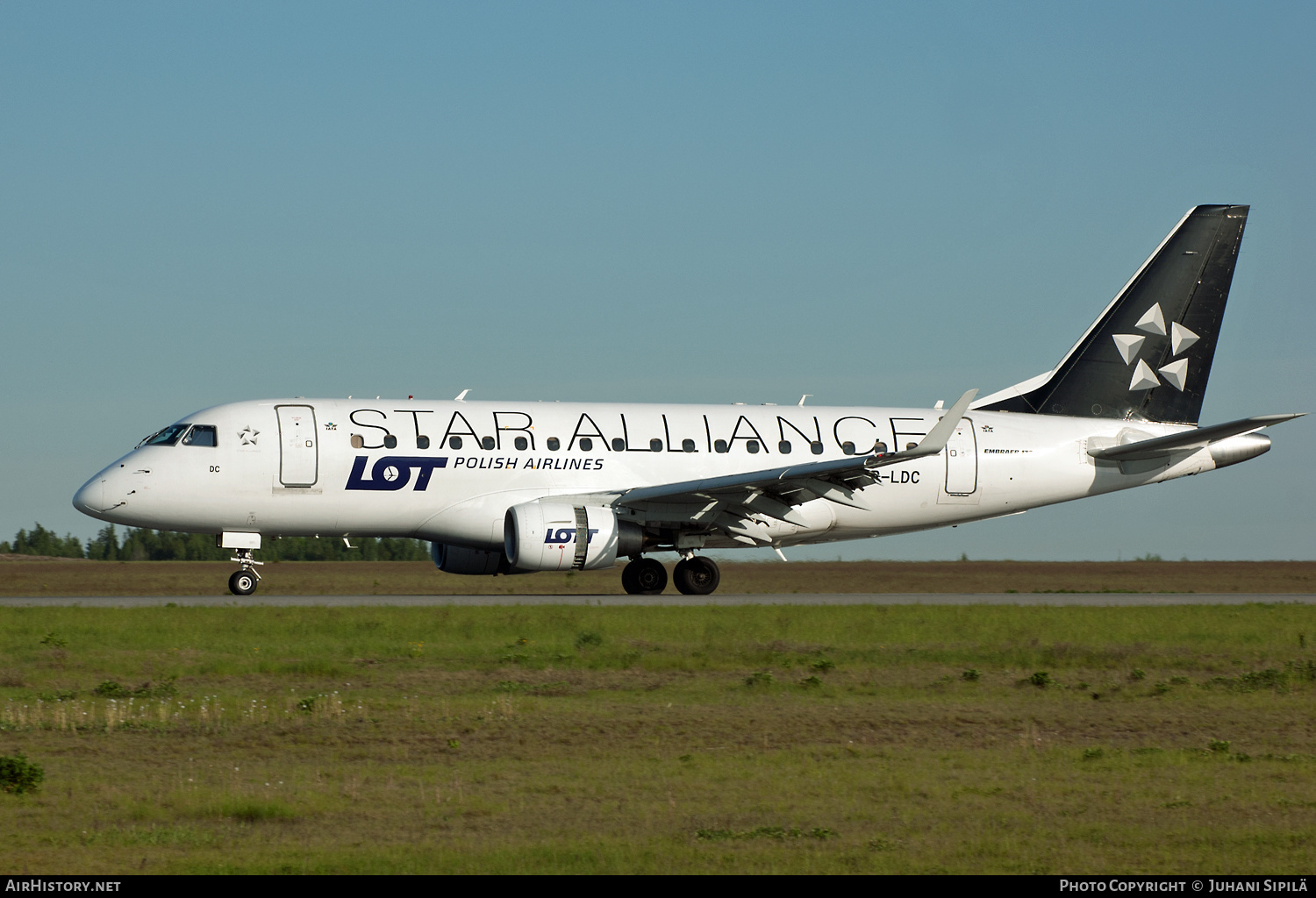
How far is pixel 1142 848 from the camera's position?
8.94 metres

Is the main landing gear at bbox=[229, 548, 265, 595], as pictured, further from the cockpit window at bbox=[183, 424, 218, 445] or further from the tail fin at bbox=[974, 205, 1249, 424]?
the tail fin at bbox=[974, 205, 1249, 424]

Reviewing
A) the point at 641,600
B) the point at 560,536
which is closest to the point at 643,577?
the point at 641,600

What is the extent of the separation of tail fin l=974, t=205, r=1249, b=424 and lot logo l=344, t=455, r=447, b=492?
1458cm

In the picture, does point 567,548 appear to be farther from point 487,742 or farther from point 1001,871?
point 1001,871

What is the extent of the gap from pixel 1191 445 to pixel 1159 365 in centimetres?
280

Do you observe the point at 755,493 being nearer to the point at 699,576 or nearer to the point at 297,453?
the point at 699,576

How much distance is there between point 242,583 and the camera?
28875mm

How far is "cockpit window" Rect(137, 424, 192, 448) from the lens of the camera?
2856 centimetres

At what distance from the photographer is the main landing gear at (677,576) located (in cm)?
3133

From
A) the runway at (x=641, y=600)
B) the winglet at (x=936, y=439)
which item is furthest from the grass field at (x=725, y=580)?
the winglet at (x=936, y=439)

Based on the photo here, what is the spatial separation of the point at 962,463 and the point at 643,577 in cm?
814

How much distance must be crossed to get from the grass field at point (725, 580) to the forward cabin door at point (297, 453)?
3533 mm

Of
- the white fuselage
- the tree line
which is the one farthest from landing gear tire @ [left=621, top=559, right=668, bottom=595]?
the tree line
